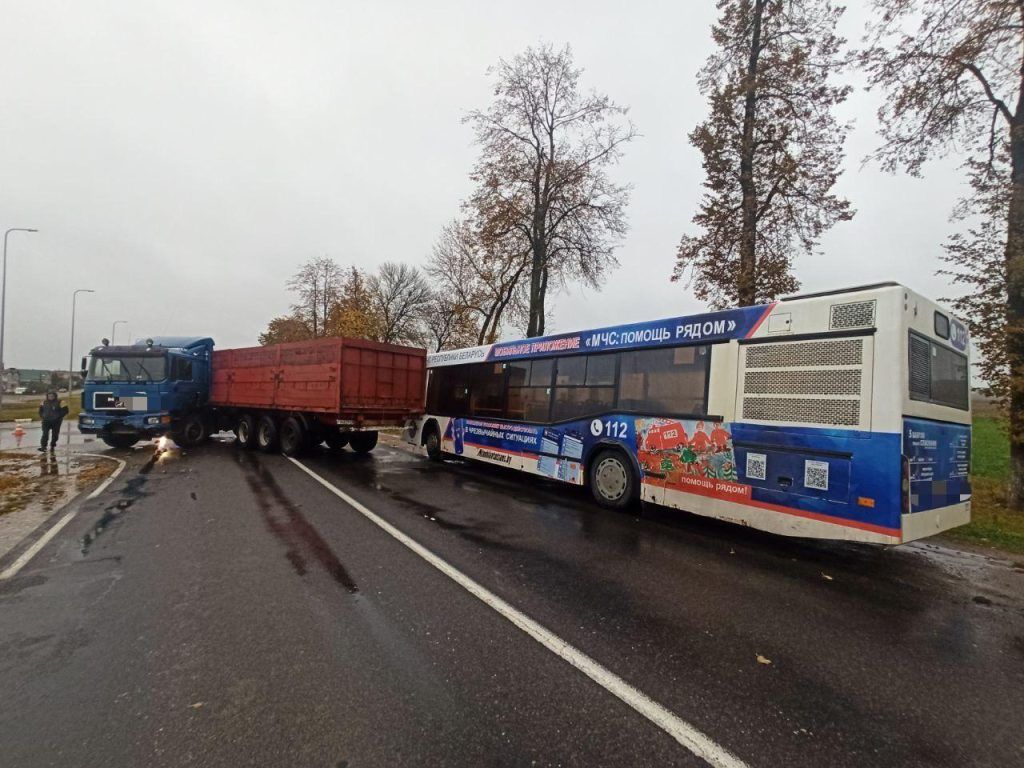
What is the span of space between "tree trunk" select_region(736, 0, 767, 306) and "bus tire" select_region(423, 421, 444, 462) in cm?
840

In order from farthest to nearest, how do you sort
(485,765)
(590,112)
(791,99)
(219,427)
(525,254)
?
1. (525,254)
2. (590,112)
3. (219,427)
4. (791,99)
5. (485,765)

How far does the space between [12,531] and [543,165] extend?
19120mm

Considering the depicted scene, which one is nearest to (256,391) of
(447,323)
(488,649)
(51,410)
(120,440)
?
(120,440)

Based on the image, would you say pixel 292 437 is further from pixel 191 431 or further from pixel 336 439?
pixel 191 431

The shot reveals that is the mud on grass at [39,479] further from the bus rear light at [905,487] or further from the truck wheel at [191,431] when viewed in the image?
the bus rear light at [905,487]

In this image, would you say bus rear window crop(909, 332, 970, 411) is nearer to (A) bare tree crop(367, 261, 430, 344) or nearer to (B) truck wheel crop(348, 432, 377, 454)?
(B) truck wheel crop(348, 432, 377, 454)

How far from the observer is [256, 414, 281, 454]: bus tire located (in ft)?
44.9

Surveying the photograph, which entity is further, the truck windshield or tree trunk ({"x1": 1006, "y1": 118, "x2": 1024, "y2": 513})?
the truck windshield

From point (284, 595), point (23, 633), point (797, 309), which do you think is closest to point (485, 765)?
point (284, 595)

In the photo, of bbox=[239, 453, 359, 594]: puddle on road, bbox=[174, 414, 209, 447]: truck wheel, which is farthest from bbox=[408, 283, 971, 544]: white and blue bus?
bbox=[174, 414, 209, 447]: truck wheel

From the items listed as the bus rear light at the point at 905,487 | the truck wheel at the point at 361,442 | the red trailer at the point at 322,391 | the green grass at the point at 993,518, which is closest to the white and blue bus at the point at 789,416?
the bus rear light at the point at 905,487

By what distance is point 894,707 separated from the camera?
278 centimetres

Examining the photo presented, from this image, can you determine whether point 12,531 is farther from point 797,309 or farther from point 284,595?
point 797,309

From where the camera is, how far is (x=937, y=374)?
213 inches
